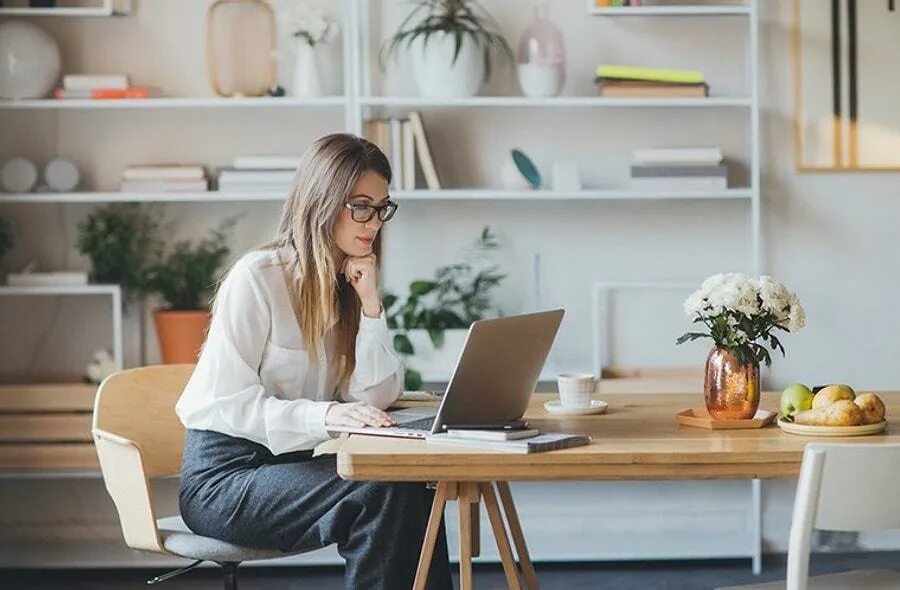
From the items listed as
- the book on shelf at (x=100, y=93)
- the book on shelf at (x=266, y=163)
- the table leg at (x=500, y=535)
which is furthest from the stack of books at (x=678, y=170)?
the table leg at (x=500, y=535)

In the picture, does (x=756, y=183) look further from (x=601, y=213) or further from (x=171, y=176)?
(x=171, y=176)

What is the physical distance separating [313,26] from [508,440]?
2337mm

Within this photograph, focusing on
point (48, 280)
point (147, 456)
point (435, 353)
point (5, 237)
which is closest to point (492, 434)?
point (147, 456)

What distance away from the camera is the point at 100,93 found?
451cm

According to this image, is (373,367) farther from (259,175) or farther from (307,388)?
(259,175)

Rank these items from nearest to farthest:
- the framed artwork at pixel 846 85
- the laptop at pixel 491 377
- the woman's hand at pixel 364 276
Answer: the laptop at pixel 491 377, the woman's hand at pixel 364 276, the framed artwork at pixel 846 85

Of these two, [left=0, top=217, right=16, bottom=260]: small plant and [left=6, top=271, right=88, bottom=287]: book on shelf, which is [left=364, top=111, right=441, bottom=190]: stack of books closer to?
[left=6, top=271, right=88, bottom=287]: book on shelf

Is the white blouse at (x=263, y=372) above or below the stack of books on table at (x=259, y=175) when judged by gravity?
below

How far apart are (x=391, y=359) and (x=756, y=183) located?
1.82 meters

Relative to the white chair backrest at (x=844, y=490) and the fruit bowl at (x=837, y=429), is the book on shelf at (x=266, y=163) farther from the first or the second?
the white chair backrest at (x=844, y=490)

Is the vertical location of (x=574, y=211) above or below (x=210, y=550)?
above

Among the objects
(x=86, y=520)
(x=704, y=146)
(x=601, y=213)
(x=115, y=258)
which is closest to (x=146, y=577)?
(x=86, y=520)

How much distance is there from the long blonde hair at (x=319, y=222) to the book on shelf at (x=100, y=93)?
5.30 ft

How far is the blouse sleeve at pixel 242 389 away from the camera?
2.86 metres
